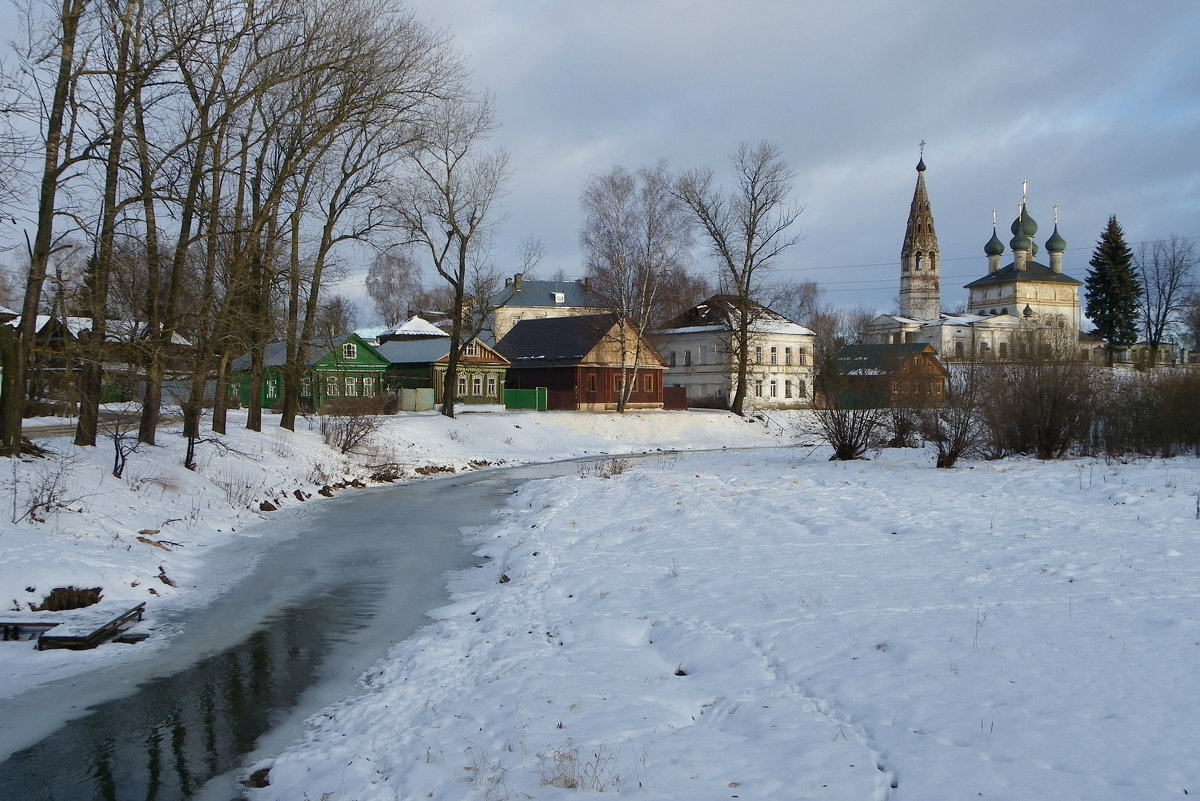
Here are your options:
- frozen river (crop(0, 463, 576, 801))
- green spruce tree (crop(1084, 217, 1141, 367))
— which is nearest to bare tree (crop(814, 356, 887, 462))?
frozen river (crop(0, 463, 576, 801))

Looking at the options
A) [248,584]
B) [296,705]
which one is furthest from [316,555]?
[296,705]

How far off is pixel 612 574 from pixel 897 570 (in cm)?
374

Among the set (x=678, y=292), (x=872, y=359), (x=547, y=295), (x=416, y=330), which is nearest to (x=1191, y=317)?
(x=678, y=292)

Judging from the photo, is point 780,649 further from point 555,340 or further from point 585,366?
point 555,340

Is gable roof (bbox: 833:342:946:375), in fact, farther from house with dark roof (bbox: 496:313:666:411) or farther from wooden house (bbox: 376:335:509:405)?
wooden house (bbox: 376:335:509:405)

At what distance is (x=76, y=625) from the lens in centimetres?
1037

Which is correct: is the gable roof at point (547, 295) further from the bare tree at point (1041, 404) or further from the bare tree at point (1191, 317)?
the bare tree at point (1041, 404)

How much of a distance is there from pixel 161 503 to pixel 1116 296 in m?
75.8

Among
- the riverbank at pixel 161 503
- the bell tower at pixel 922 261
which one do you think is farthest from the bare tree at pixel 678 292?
the bell tower at pixel 922 261

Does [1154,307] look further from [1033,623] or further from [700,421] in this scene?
[1033,623]

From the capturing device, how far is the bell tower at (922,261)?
99750mm

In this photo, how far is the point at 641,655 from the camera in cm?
916

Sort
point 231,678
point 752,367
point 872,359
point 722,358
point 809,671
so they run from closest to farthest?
point 809,671 < point 231,678 < point 872,359 < point 752,367 < point 722,358

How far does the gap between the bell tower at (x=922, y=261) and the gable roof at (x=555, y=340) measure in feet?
168
